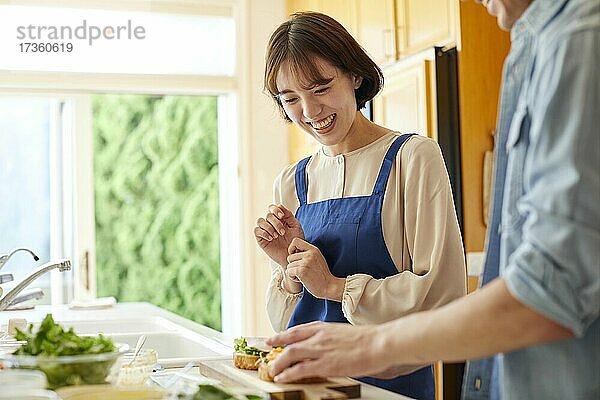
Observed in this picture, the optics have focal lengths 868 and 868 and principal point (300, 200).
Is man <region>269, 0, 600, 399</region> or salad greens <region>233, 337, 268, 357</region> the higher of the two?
man <region>269, 0, 600, 399</region>

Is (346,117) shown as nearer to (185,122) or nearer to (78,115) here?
(78,115)

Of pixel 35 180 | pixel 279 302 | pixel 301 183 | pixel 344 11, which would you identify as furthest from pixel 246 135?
pixel 279 302

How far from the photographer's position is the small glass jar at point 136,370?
4.93ft

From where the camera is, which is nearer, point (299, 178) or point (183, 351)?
point (299, 178)

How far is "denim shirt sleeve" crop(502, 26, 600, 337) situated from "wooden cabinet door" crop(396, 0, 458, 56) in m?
2.50

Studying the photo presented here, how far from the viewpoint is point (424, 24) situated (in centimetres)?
367

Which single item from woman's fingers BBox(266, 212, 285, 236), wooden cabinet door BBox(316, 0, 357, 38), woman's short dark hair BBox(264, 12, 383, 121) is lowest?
woman's fingers BBox(266, 212, 285, 236)

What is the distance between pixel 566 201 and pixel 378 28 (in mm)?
3213

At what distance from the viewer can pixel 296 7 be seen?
204 inches

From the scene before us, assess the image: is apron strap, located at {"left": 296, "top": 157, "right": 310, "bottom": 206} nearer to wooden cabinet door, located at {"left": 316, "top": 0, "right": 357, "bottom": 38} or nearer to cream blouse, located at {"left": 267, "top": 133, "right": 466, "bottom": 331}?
cream blouse, located at {"left": 267, "top": 133, "right": 466, "bottom": 331}

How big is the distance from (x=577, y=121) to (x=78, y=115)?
14.4ft

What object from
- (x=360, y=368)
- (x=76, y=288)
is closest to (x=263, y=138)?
(x=76, y=288)

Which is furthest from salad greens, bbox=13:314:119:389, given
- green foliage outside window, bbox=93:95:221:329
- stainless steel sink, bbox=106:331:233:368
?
green foliage outside window, bbox=93:95:221:329

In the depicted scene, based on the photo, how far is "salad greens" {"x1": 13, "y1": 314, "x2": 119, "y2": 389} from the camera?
127cm
